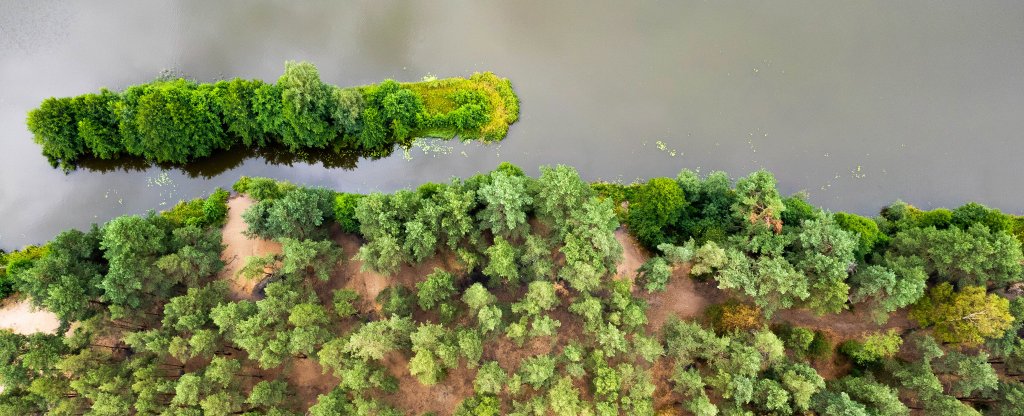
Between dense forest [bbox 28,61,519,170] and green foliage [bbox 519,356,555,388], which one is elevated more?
dense forest [bbox 28,61,519,170]

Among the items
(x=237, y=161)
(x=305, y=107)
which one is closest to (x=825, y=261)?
(x=305, y=107)

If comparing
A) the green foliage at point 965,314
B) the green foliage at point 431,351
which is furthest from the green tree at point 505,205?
the green foliage at point 965,314

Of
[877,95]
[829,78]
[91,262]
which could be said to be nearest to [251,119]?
[91,262]

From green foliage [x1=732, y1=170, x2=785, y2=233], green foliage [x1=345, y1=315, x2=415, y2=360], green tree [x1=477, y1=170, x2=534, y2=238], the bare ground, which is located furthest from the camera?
the bare ground

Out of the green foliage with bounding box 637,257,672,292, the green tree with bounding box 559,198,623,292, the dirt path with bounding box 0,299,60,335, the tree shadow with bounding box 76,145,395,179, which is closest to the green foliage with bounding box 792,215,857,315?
the green foliage with bounding box 637,257,672,292

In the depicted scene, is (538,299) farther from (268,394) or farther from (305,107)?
(305,107)

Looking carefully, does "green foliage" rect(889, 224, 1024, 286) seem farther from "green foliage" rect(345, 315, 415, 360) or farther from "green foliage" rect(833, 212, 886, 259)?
"green foliage" rect(345, 315, 415, 360)
